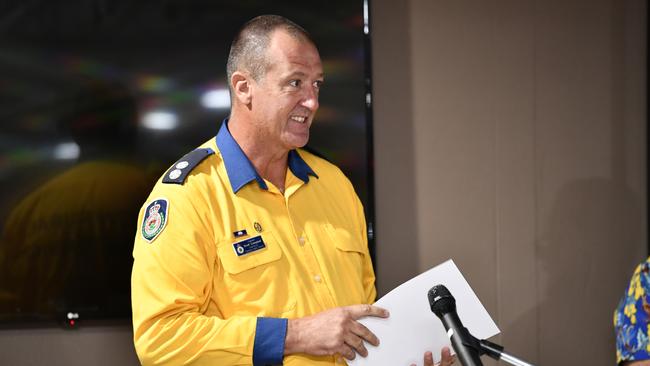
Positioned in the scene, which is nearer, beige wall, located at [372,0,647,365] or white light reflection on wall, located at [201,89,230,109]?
white light reflection on wall, located at [201,89,230,109]

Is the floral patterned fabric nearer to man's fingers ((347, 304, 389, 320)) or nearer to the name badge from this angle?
man's fingers ((347, 304, 389, 320))

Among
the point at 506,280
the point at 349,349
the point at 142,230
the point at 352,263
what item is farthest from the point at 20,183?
the point at 506,280

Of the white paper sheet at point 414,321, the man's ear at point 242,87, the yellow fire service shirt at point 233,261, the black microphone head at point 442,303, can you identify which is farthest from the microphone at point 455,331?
the man's ear at point 242,87

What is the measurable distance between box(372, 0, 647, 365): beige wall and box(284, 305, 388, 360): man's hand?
3.55 feet

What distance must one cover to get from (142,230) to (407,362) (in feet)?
2.21

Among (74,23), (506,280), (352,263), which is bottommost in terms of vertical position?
(506,280)

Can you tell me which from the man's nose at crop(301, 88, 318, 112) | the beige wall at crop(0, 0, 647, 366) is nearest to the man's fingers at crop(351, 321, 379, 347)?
the man's nose at crop(301, 88, 318, 112)

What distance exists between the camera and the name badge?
57.7 inches

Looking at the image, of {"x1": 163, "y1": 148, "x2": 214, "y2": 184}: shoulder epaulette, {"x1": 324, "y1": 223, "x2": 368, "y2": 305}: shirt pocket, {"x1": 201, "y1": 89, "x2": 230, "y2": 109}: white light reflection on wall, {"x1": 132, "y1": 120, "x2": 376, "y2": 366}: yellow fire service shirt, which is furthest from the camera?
{"x1": 201, "y1": 89, "x2": 230, "y2": 109}: white light reflection on wall

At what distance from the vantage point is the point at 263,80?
1564mm

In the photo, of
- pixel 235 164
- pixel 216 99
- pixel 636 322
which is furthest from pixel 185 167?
pixel 636 322

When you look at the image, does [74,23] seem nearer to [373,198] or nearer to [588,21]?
[373,198]

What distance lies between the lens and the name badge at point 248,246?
1.47 meters

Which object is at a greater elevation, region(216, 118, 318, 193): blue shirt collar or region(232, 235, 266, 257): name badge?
region(216, 118, 318, 193): blue shirt collar
